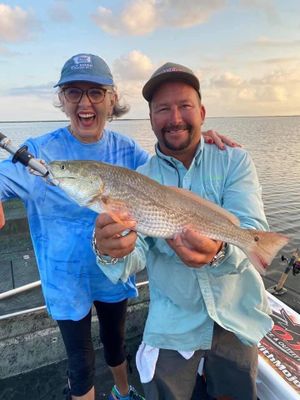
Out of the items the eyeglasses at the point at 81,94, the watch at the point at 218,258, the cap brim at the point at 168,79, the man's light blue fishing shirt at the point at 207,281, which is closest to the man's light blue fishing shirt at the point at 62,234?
the eyeglasses at the point at 81,94

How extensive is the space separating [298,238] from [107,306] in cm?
1090

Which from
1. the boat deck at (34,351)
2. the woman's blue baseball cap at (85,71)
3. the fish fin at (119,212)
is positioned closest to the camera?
the fish fin at (119,212)

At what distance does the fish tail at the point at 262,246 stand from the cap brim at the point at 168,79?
1365 mm

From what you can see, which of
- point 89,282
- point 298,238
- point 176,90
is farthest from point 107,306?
point 298,238

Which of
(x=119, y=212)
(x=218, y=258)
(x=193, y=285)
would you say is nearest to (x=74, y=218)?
(x=119, y=212)

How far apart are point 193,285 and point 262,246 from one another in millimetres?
642

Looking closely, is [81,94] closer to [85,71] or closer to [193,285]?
[85,71]

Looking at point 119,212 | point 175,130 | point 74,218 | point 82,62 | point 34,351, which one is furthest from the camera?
point 34,351

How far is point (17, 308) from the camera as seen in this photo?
4.44 metres

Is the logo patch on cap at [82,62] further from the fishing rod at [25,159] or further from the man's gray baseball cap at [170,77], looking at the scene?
the fishing rod at [25,159]

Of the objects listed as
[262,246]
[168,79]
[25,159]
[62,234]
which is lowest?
[62,234]

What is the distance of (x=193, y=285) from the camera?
2.81m

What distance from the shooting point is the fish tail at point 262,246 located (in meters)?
2.56

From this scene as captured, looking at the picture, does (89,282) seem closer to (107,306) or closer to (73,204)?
(107,306)
